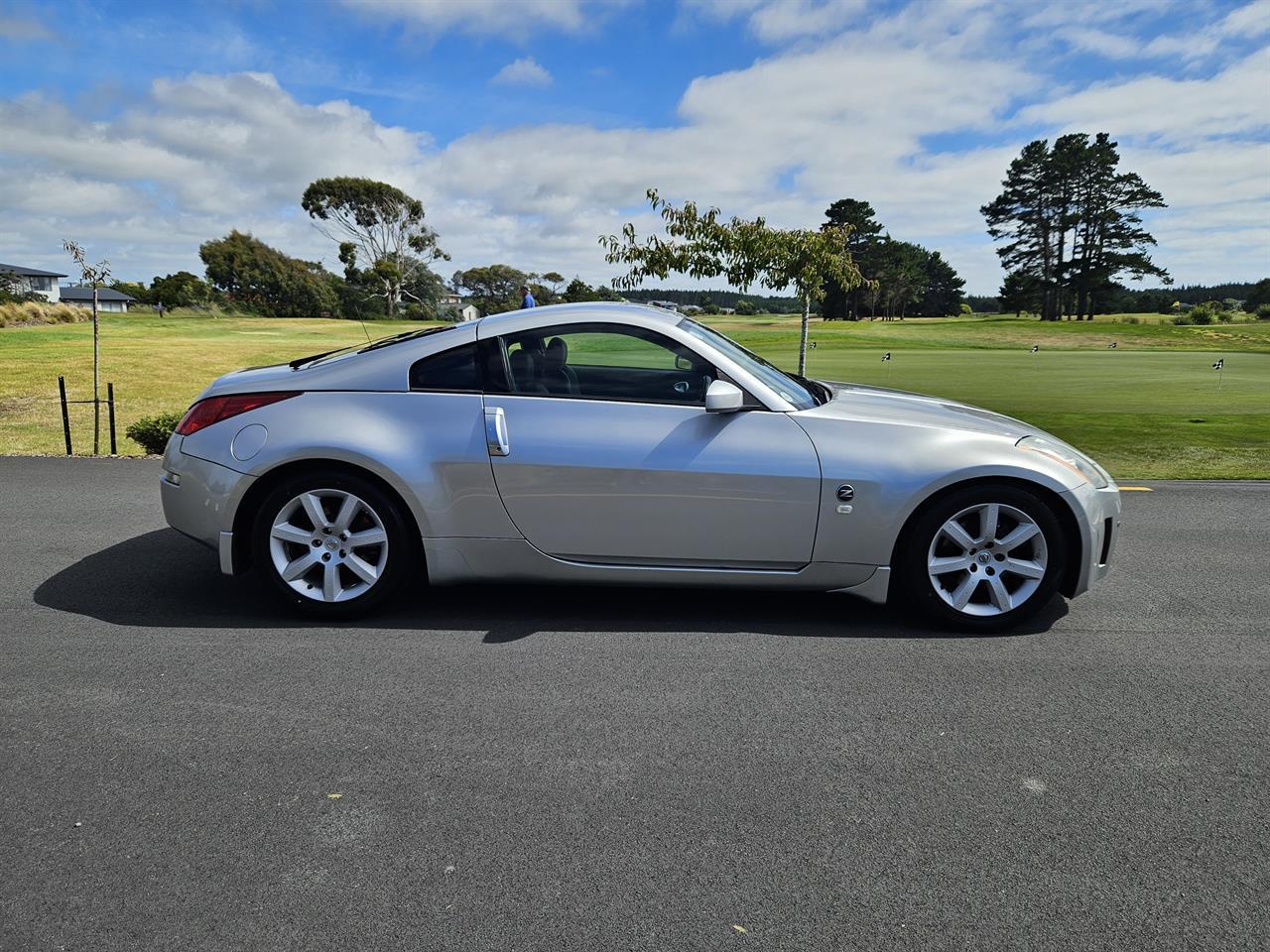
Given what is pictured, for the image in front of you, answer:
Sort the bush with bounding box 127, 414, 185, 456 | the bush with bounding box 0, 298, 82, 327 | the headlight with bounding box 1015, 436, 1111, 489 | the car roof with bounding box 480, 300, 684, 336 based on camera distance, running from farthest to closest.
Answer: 1. the bush with bounding box 0, 298, 82, 327
2. the bush with bounding box 127, 414, 185, 456
3. the car roof with bounding box 480, 300, 684, 336
4. the headlight with bounding box 1015, 436, 1111, 489

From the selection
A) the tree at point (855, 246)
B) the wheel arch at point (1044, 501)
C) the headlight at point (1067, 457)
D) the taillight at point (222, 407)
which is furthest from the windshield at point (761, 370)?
the tree at point (855, 246)

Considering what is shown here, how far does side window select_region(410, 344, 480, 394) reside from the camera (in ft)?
14.4

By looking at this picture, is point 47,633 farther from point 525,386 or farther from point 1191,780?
point 1191,780

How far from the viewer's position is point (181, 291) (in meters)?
67.1

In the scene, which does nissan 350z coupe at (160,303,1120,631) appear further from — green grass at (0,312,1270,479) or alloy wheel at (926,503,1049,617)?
green grass at (0,312,1270,479)

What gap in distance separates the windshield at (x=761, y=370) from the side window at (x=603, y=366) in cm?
18

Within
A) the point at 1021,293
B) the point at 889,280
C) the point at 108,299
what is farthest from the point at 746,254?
the point at 108,299

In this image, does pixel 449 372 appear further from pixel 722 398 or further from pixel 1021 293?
pixel 1021 293

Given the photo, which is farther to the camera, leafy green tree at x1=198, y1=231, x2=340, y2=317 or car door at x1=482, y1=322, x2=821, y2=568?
leafy green tree at x1=198, y1=231, x2=340, y2=317

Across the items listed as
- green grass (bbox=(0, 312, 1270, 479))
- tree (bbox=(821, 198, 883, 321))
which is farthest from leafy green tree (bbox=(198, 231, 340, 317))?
tree (bbox=(821, 198, 883, 321))

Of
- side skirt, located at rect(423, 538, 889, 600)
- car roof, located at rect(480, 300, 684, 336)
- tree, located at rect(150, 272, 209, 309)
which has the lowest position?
side skirt, located at rect(423, 538, 889, 600)

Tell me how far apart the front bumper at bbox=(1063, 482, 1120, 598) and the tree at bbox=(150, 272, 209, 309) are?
72.3 m

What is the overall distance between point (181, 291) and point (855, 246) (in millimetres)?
53034

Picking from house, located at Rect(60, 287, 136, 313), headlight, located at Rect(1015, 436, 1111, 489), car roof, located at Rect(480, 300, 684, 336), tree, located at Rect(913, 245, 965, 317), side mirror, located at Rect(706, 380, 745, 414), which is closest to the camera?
side mirror, located at Rect(706, 380, 745, 414)
